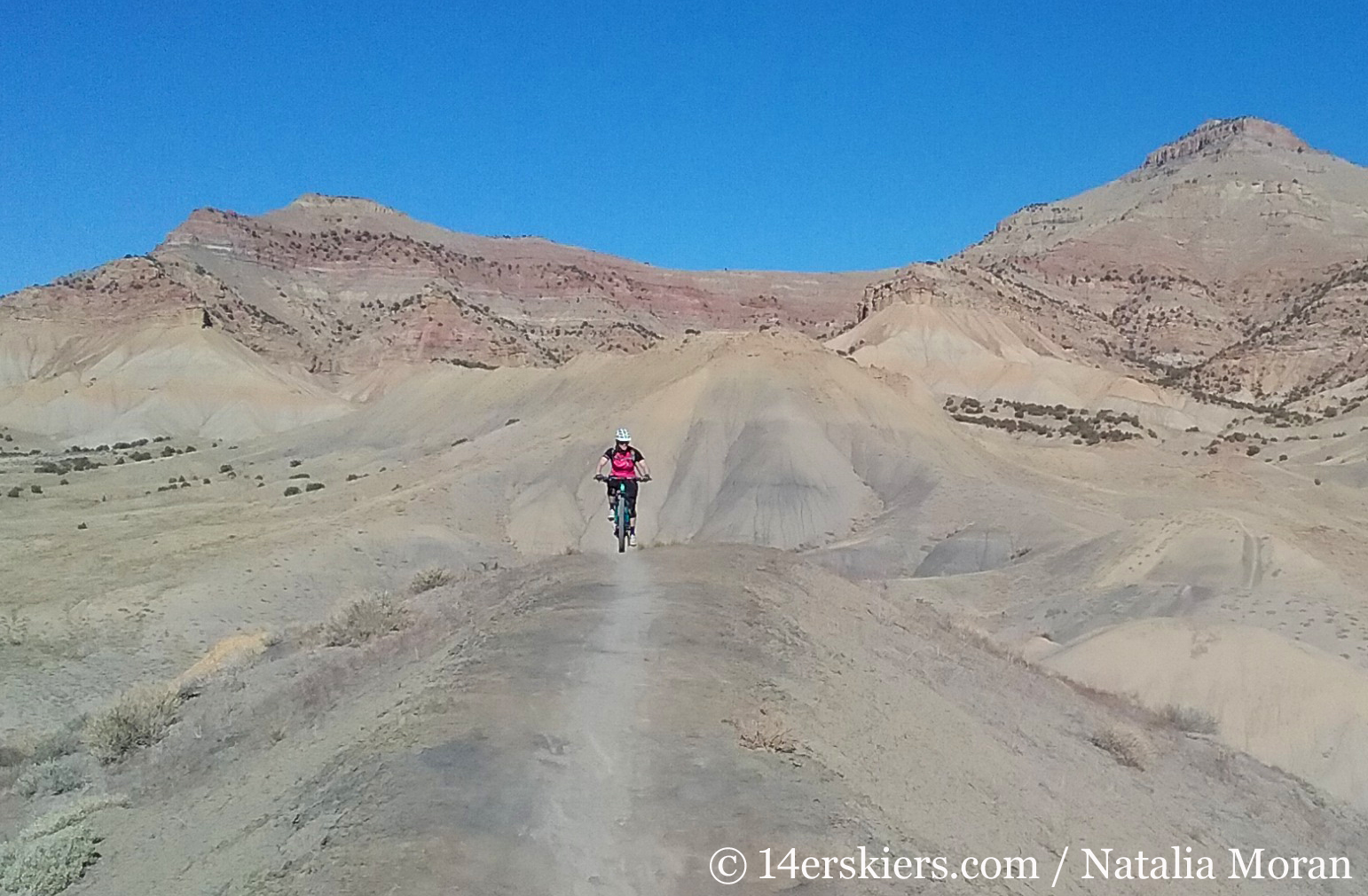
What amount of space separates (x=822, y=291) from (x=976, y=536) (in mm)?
114467

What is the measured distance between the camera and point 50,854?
292 inches

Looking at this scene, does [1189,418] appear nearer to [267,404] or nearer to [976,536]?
[976,536]

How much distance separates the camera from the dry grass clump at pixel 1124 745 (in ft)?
40.6

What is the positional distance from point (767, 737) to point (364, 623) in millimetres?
6963

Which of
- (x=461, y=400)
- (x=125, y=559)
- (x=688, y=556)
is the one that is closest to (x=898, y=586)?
(x=688, y=556)

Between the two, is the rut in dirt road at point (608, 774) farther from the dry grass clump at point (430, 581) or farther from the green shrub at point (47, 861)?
the dry grass clump at point (430, 581)

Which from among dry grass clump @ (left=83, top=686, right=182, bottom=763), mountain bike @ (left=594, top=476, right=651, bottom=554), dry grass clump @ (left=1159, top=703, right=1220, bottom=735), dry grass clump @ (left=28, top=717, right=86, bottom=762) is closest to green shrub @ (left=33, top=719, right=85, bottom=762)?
dry grass clump @ (left=28, top=717, right=86, bottom=762)

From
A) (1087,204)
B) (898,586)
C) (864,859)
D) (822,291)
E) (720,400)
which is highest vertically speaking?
(1087,204)

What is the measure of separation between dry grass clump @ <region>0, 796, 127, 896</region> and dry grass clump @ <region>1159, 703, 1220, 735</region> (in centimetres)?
1338

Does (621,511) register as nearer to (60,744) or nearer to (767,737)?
(60,744)

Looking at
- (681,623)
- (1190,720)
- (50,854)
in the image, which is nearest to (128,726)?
(50,854)

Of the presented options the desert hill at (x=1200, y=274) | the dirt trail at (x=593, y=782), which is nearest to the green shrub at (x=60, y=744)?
the dirt trail at (x=593, y=782)

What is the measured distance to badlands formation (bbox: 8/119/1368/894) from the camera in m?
7.07

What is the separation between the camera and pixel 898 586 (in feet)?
82.7
